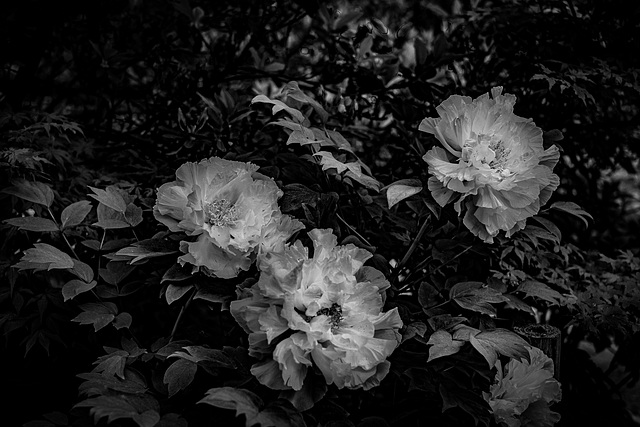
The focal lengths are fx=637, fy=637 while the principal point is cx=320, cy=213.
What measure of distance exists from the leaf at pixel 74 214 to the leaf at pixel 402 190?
2.07 feet

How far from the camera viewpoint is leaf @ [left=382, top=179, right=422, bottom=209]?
1.19 m

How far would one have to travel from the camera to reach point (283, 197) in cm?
131

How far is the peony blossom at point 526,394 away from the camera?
1.27 meters

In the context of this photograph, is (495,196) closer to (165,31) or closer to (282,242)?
(282,242)

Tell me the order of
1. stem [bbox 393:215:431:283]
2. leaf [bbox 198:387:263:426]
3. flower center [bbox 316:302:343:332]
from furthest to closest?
stem [bbox 393:215:431:283], flower center [bbox 316:302:343:332], leaf [bbox 198:387:263:426]

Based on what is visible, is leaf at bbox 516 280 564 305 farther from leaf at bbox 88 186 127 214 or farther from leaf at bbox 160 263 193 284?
leaf at bbox 88 186 127 214

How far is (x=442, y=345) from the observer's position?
1.12 m

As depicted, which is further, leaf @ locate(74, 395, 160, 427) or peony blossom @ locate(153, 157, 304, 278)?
peony blossom @ locate(153, 157, 304, 278)

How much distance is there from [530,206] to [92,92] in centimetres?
146

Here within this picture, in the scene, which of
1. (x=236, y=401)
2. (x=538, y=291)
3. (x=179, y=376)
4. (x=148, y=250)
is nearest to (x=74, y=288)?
(x=148, y=250)

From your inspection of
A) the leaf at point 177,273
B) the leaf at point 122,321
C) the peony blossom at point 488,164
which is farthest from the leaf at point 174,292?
the peony blossom at point 488,164

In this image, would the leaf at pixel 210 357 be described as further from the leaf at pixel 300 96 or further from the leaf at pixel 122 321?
the leaf at pixel 300 96

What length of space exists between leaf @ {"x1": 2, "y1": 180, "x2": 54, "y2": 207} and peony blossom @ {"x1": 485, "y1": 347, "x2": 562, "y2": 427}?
100 centimetres

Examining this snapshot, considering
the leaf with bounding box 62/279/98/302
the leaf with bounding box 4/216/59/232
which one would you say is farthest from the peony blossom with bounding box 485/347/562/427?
the leaf with bounding box 4/216/59/232
